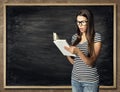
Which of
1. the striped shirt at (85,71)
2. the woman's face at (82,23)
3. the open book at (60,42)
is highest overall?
the woman's face at (82,23)

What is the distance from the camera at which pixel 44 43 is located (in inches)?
149

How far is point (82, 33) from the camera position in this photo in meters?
2.18

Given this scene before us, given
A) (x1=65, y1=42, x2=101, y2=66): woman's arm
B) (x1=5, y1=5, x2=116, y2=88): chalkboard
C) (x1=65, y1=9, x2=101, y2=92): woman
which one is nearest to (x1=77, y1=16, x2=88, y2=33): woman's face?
(x1=65, y1=9, x2=101, y2=92): woman

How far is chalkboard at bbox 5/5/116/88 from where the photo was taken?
12.3ft

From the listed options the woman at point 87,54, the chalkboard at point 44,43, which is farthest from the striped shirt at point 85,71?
the chalkboard at point 44,43

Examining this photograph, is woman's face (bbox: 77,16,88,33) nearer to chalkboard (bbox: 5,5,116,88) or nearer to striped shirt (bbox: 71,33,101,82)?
striped shirt (bbox: 71,33,101,82)

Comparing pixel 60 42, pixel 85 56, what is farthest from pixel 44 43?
pixel 85 56

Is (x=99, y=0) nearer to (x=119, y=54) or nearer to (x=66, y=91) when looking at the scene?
(x=119, y=54)

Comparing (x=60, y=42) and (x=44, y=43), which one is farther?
(x=44, y=43)

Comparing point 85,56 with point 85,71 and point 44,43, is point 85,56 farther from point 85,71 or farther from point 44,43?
point 44,43

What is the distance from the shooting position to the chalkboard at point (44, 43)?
3.76 metres

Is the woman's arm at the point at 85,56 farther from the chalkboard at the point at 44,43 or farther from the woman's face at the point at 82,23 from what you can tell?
the chalkboard at the point at 44,43

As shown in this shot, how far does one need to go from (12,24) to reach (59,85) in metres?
0.98

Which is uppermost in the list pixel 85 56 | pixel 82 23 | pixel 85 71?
pixel 82 23
